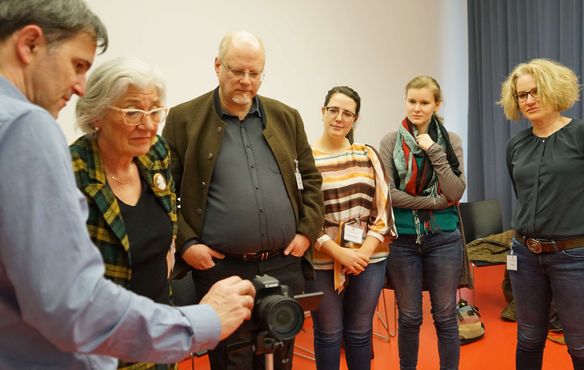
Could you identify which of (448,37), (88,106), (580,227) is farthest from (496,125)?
(88,106)

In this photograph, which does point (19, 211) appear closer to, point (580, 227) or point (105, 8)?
point (580, 227)

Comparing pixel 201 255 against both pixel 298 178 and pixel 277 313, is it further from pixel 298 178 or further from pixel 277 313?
pixel 277 313

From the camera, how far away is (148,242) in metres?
1.42

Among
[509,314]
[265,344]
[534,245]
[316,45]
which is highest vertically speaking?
[316,45]

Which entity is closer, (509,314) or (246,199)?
(246,199)

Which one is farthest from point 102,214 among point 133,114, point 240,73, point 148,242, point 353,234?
point 353,234

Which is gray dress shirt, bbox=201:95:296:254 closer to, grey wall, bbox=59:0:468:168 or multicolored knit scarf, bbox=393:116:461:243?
multicolored knit scarf, bbox=393:116:461:243

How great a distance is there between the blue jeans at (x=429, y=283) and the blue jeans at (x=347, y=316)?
0.51ft

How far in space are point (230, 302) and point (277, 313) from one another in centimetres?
12

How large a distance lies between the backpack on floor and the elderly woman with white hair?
2.33 metres

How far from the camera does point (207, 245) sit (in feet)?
6.14

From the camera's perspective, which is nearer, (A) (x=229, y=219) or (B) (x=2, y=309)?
(B) (x=2, y=309)

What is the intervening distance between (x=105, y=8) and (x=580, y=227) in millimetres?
2730

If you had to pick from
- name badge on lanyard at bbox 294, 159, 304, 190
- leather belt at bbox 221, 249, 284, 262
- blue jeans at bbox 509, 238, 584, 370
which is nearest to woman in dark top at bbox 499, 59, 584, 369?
blue jeans at bbox 509, 238, 584, 370
